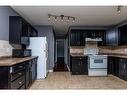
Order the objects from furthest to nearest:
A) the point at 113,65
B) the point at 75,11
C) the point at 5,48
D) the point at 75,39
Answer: the point at 75,39
the point at 113,65
the point at 75,11
the point at 5,48

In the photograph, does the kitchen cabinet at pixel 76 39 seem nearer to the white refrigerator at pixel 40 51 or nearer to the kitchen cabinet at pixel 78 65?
the kitchen cabinet at pixel 78 65

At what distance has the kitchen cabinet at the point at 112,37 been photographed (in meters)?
7.00

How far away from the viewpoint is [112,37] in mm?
7469

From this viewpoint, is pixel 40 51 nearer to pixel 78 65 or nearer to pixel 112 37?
pixel 78 65

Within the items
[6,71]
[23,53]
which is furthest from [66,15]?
[6,71]

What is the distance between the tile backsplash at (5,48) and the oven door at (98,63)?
Result: 3.58 m

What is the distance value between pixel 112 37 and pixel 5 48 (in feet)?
15.3

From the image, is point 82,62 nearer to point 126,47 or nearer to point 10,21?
point 126,47

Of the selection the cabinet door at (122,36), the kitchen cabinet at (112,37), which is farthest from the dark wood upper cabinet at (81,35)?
the cabinet door at (122,36)

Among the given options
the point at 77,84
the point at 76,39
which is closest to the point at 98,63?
the point at 76,39

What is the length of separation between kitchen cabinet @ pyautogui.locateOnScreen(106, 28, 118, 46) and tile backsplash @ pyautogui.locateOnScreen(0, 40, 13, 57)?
13.6 feet

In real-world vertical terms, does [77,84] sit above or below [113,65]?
below

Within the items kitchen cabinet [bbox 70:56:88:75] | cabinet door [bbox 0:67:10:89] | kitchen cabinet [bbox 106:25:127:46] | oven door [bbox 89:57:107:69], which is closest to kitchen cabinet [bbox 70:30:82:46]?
kitchen cabinet [bbox 70:56:88:75]

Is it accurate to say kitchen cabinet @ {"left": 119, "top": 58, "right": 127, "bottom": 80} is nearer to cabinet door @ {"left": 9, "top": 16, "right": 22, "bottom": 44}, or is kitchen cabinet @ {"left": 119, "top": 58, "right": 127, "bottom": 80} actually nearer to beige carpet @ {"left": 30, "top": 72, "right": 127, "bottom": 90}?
beige carpet @ {"left": 30, "top": 72, "right": 127, "bottom": 90}
